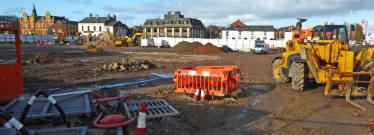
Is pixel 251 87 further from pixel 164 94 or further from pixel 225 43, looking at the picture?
pixel 225 43

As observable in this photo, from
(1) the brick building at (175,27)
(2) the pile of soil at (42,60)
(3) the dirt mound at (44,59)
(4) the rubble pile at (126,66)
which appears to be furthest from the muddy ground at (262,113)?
(1) the brick building at (175,27)

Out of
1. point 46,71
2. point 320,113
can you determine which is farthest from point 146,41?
point 320,113

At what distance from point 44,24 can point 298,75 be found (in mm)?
97507

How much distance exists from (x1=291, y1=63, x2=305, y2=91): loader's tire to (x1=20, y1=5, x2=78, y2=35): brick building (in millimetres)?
87286

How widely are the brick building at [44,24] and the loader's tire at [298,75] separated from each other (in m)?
87.3

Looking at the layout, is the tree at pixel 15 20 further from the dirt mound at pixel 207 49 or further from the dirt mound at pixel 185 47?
the dirt mound at pixel 185 47

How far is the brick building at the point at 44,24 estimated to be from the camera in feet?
271

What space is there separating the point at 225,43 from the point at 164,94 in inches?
1518

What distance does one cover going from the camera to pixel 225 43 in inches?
1788

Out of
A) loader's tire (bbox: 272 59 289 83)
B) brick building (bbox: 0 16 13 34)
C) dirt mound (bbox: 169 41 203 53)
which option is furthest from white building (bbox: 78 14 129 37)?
brick building (bbox: 0 16 13 34)

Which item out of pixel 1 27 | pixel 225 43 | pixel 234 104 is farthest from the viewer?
pixel 225 43

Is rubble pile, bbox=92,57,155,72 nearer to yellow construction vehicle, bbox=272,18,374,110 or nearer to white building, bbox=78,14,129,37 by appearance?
yellow construction vehicle, bbox=272,18,374,110

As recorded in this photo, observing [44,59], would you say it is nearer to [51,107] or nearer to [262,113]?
[51,107]

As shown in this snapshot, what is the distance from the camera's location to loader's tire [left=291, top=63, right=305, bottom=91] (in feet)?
27.0
